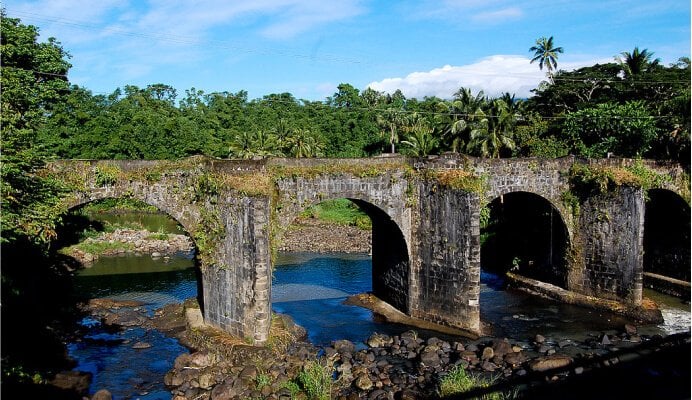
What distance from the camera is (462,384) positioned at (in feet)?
42.8

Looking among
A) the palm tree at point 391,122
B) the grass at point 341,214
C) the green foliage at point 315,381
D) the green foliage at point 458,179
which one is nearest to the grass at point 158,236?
the grass at point 341,214

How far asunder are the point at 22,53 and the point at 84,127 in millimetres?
8882

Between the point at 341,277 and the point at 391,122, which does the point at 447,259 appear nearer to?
the point at 341,277

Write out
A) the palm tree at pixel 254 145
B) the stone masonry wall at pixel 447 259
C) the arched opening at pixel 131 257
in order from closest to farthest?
the stone masonry wall at pixel 447 259 → the arched opening at pixel 131 257 → the palm tree at pixel 254 145

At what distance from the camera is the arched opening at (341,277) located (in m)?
18.8

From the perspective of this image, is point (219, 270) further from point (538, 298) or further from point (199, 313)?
point (538, 298)

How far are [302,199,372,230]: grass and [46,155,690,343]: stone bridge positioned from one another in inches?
589

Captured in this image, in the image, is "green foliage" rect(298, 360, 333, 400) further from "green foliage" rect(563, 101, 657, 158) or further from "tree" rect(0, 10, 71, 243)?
"green foliage" rect(563, 101, 657, 158)

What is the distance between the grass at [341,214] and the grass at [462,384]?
22.3 meters

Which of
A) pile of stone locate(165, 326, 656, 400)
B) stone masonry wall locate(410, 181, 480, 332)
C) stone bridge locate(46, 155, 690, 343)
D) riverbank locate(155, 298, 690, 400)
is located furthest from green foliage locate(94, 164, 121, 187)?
stone masonry wall locate(410, 181, 480, 332)

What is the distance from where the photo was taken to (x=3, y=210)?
1134 centimetres

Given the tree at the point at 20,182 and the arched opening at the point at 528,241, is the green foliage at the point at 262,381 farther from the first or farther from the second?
the arched opening at the point at 528,241

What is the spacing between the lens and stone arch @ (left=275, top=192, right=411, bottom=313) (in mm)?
18016

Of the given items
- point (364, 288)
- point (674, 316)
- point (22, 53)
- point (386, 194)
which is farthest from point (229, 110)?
point (674, 316)
